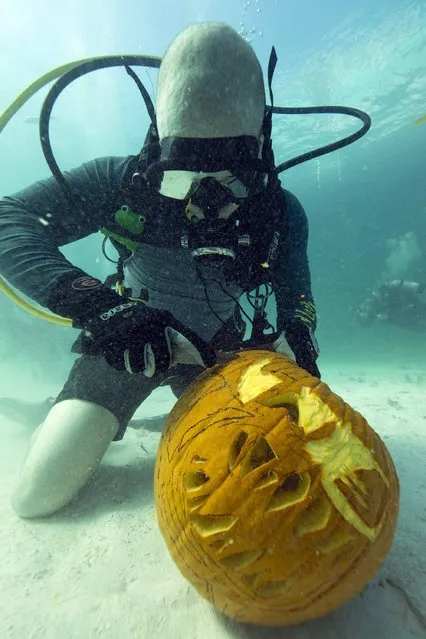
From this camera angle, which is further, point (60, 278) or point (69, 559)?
point (60, 278)

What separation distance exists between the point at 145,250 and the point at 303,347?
65.3 inches

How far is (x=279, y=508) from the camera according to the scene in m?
1.19

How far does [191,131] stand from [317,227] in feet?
152

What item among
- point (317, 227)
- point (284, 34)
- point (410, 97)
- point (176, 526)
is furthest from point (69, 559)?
point (317, 227)

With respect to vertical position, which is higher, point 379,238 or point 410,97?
point 410,97

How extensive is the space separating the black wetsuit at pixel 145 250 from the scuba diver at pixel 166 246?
10 mm

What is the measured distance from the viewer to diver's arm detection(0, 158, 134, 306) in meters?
2.31

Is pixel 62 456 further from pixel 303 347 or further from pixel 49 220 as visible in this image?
pixel 303 347

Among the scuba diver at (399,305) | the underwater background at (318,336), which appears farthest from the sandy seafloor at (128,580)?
the scuba diver at (399,305)

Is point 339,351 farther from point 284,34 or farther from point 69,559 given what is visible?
point 69,559

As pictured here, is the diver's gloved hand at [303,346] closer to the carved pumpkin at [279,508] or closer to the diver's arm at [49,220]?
the carved pumpkin at [279,508]

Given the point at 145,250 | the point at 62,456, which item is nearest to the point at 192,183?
the point at 145,250

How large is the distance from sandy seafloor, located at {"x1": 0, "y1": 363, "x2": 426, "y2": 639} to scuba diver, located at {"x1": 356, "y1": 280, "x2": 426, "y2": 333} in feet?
53.6

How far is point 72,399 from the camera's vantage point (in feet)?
9.63
